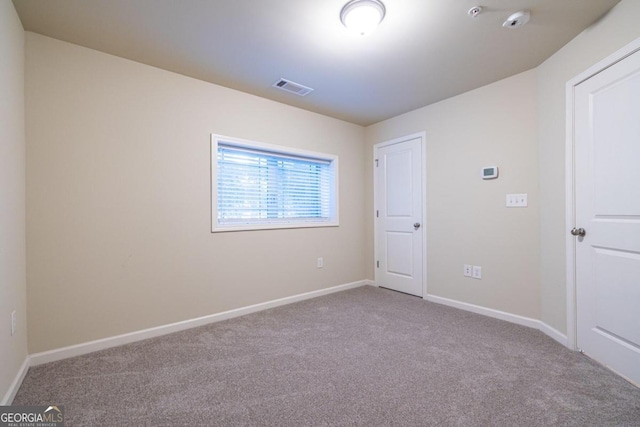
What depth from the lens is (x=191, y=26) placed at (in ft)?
6.47

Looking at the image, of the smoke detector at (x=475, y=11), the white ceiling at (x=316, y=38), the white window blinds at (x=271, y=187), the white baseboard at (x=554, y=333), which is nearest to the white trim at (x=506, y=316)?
the white baseboard at (x=554, y=333)

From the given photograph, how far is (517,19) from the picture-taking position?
1891mm

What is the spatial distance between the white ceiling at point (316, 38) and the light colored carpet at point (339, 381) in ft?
7.96

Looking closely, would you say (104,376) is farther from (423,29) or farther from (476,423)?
(423,29)

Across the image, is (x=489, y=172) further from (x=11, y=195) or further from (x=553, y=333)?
(x=11, y=195)

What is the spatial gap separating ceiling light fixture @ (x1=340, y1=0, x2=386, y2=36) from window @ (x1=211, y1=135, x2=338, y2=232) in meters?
1.65

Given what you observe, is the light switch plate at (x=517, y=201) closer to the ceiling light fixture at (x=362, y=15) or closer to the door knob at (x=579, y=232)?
the door knob at (x=579, y=232)

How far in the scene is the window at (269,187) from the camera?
3004mm

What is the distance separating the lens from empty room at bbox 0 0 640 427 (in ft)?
5.50

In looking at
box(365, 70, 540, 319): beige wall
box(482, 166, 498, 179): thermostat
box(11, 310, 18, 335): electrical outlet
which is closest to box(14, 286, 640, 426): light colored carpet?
box(11, 310, 18, 335): electrical outlet

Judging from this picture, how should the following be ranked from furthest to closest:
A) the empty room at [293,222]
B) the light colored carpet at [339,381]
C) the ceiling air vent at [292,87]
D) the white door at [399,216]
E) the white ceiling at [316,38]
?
1. the white door at [399,216]
2. the ceiling air vent at [292,87]
3. the white ceiling at [316,38]
4. the empty room at [293,222]
5. the light colored carpet at [339,381]

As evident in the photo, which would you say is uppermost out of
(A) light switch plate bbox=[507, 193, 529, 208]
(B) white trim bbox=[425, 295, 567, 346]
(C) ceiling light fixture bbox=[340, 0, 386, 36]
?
(C) ceiling light fixture bbox=[340, 0, 386, 36]

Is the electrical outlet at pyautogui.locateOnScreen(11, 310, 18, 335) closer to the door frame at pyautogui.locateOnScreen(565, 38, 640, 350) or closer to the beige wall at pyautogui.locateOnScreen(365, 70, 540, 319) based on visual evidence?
the beige wall at pyautogui.locateOnScreen(365, 70, 540, 319)

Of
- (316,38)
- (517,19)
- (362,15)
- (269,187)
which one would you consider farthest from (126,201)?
(517,19)
